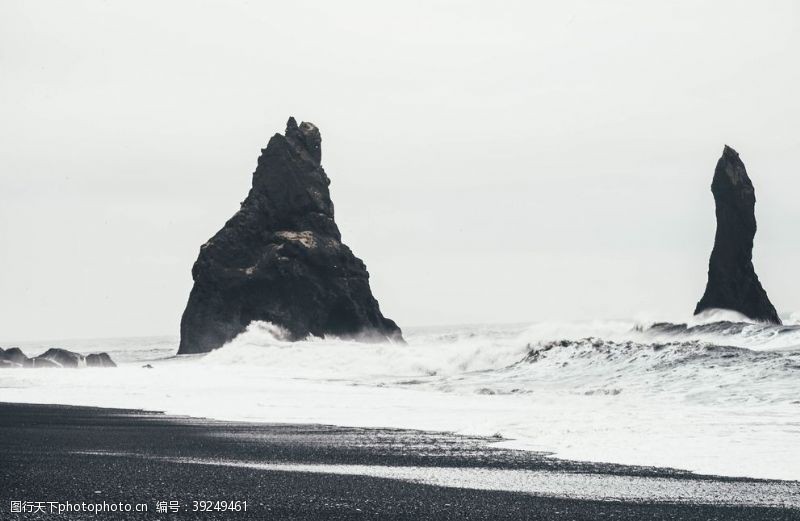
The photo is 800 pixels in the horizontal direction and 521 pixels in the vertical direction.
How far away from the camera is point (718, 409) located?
50.2 feet

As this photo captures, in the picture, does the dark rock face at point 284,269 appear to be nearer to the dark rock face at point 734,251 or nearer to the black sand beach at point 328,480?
the dark rock face at point 734,251

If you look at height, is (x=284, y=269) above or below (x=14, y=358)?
above

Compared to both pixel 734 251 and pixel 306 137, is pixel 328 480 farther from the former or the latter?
pixel 306 137

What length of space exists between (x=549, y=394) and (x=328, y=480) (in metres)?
12.3

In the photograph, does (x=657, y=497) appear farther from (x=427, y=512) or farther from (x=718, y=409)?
(x=718, y=409)

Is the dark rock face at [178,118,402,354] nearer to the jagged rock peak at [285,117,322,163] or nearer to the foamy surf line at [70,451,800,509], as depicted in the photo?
the jagged rock peak at [285,117,322,163]

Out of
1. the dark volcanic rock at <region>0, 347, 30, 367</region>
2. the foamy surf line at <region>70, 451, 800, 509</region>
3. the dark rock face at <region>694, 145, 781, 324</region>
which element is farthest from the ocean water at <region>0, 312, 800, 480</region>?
the dark rock face at <region>694, 145, 781, 324</region>

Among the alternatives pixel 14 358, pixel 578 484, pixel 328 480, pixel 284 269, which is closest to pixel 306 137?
pixel 284 269

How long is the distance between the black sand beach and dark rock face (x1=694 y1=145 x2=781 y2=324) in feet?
146

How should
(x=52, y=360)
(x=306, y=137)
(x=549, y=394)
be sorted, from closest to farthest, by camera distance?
(x=549, y=394), (x=52, y=360), (x=306, y=137)

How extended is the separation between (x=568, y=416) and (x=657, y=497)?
6.94 metres

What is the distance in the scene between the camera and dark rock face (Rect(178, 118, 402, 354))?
59.2 metres

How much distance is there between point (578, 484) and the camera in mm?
8273

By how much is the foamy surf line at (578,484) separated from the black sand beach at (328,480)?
18mm
